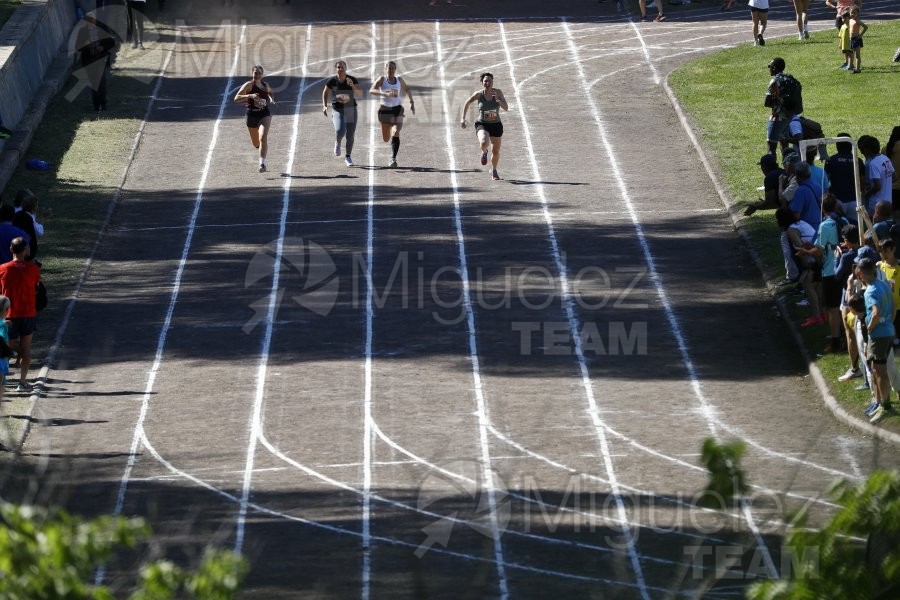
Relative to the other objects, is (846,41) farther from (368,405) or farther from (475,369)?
(368,405)

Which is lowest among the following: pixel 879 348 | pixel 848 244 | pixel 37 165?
pixel 37 165

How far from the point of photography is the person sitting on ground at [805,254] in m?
17.8

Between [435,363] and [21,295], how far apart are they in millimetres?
4753

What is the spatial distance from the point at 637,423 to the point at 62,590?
12171 mm

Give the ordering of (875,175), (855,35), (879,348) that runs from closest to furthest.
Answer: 1. (879,348)
2. (875,175)
3. (855,35)

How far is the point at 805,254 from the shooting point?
1758cm

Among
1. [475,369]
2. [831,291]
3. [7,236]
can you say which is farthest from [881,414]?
[7,236]

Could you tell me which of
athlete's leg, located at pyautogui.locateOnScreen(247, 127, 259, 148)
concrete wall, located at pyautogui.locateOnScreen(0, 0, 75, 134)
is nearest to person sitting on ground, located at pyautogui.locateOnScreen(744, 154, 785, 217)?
athlete's leg, located at pyautogui.locateOnScreen(247, 127, 259, 148)

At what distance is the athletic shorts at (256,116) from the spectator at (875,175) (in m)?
10.3

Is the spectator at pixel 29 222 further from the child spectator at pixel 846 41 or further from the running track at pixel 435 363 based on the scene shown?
the child spectator at pixel 846 41

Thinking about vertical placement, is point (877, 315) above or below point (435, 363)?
above

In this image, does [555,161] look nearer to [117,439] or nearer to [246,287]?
[246,287]

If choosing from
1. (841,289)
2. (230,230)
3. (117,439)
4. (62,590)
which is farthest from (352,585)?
(230,230)

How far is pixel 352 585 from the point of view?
12.0 m
